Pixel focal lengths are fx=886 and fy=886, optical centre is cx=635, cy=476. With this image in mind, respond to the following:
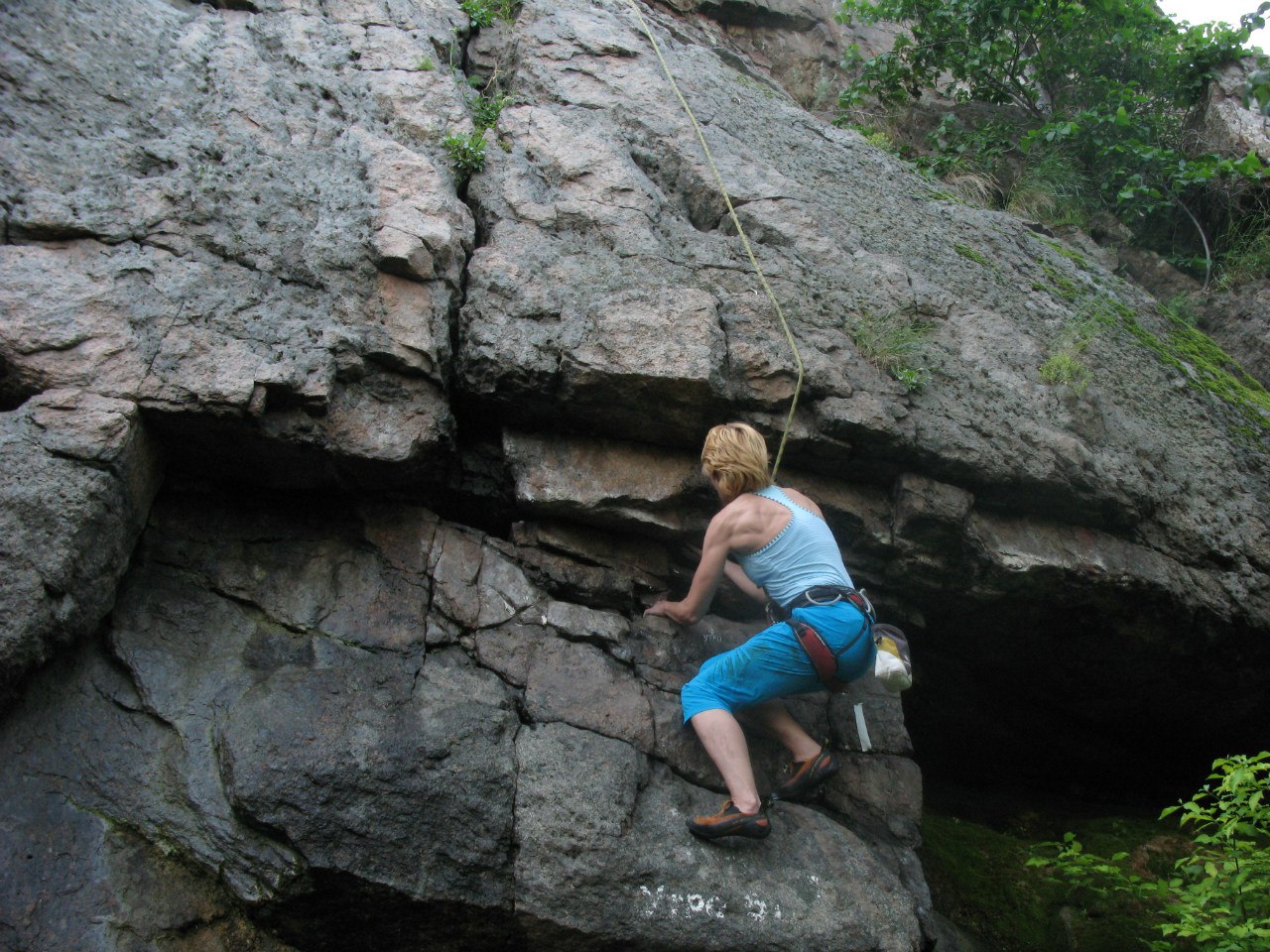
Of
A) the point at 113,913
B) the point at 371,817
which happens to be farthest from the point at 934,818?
A: the point at 113,913

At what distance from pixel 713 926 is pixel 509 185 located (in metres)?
4.33

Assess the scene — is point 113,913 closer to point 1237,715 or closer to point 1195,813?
point 1195,813

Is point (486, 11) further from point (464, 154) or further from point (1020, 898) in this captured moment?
point (1020, 898)

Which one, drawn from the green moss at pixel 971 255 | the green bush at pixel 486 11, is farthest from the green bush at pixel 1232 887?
the green bush at pixel 486 11

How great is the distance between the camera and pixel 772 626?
443cm

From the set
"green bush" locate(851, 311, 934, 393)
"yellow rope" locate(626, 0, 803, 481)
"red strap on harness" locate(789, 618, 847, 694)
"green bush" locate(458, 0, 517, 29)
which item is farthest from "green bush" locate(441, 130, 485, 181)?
"red strap on harness" locate(789, 618, 847, 694)

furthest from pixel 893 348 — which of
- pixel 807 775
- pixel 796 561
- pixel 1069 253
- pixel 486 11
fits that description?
pixel 486 11

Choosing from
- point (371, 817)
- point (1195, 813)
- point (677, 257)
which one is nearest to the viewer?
point (371, 817)

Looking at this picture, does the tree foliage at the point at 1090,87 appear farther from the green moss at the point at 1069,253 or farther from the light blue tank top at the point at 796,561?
the light blue tank top at the point at 796,561

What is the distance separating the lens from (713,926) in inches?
146

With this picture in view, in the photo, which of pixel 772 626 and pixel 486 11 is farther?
pixel 486 11

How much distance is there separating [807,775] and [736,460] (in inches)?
63.3

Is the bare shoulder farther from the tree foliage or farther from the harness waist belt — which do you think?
the tree foliage

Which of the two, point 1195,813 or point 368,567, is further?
point 368,567
